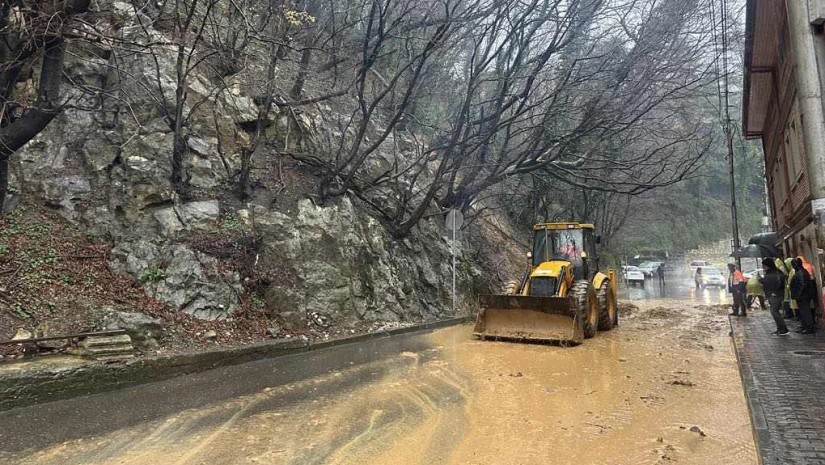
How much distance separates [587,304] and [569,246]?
186cm

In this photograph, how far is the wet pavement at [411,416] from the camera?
4.89 m

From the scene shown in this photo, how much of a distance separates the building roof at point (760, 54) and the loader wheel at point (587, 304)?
715 centimetres

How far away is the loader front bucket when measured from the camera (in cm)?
1089

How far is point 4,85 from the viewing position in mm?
8375

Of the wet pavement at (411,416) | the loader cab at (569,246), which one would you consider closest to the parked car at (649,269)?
the loader cab at (569,246)

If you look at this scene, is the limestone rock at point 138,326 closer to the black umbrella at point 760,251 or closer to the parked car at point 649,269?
the black umbrella at point 760,251

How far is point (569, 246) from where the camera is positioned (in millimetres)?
13250

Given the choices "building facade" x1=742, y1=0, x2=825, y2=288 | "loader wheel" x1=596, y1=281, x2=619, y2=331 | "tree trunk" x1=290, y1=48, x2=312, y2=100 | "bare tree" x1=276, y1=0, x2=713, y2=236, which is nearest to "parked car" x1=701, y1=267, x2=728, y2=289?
"building facade" x1=742, y1=0, x2=825, y2=288

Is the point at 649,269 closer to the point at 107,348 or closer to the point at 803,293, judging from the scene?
the point at 803,293

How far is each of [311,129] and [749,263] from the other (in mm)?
52686

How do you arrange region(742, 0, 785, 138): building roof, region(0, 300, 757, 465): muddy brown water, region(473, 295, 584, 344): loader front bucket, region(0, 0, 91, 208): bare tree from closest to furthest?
region(0, 300, 757, 465): muddy brown water → region(0, 0, 91, 208): bare tree → region(473, 295, 584, 344): loader front bucket → region(742, 0, 785, 138): building roof

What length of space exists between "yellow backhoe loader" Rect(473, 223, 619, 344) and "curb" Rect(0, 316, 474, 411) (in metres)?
4.25

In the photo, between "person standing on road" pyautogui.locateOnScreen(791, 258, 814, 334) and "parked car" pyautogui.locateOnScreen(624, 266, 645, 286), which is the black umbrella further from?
"parked car" pyautogui.locateOnScreen(624, 266, 645, 286)

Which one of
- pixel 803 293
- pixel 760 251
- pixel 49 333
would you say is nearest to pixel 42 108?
pixel 49 333
